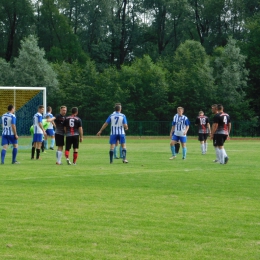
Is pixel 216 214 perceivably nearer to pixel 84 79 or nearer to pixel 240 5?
pixel 84 79

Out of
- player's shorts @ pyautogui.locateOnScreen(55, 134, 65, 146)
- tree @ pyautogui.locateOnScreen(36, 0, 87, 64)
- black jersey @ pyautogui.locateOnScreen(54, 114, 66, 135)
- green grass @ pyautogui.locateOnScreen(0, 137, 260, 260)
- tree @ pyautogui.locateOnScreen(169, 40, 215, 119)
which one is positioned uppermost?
tree @ pyautogui.locateOnScreen(36, 0, 87, 64)

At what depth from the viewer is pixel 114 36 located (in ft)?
267

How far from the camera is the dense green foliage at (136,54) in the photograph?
201 feet

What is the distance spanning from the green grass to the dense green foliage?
44.3m

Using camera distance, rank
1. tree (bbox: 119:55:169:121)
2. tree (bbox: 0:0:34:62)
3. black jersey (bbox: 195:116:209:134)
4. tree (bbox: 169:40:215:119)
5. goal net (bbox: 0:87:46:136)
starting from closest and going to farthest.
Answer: black jersey (bbox: 195:116:209:134)
goal net (bbox: 0:87:46:136)
tree (bbox: 119:55:169:121)
tree (bbox: 169:40:215:119)
tree (bbox: 0:0:34:62)

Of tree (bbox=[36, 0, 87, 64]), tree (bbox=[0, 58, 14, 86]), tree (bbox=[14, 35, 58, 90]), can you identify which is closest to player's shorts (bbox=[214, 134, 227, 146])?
tree (bbox=[14, 35, 58, 90])

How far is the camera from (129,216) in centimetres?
1008

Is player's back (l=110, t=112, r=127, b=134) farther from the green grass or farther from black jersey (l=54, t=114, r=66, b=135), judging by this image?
the green grass

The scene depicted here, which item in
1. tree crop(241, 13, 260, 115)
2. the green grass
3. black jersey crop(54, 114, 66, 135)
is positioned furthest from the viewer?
tree crop(241, 13, 260, 115)

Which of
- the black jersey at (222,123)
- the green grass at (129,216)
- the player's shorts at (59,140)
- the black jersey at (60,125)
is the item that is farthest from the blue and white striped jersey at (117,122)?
the green grass at (129,216)

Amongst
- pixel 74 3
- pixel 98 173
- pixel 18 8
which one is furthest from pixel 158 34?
pixel 98 173

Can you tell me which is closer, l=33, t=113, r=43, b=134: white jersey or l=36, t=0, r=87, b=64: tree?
l=33, t=113, r=43, b=134: white jersey

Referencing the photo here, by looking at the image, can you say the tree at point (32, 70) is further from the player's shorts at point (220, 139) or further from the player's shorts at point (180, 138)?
the player's shorts at point (220, 139)

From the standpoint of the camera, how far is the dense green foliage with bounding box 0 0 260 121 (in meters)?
61.2
